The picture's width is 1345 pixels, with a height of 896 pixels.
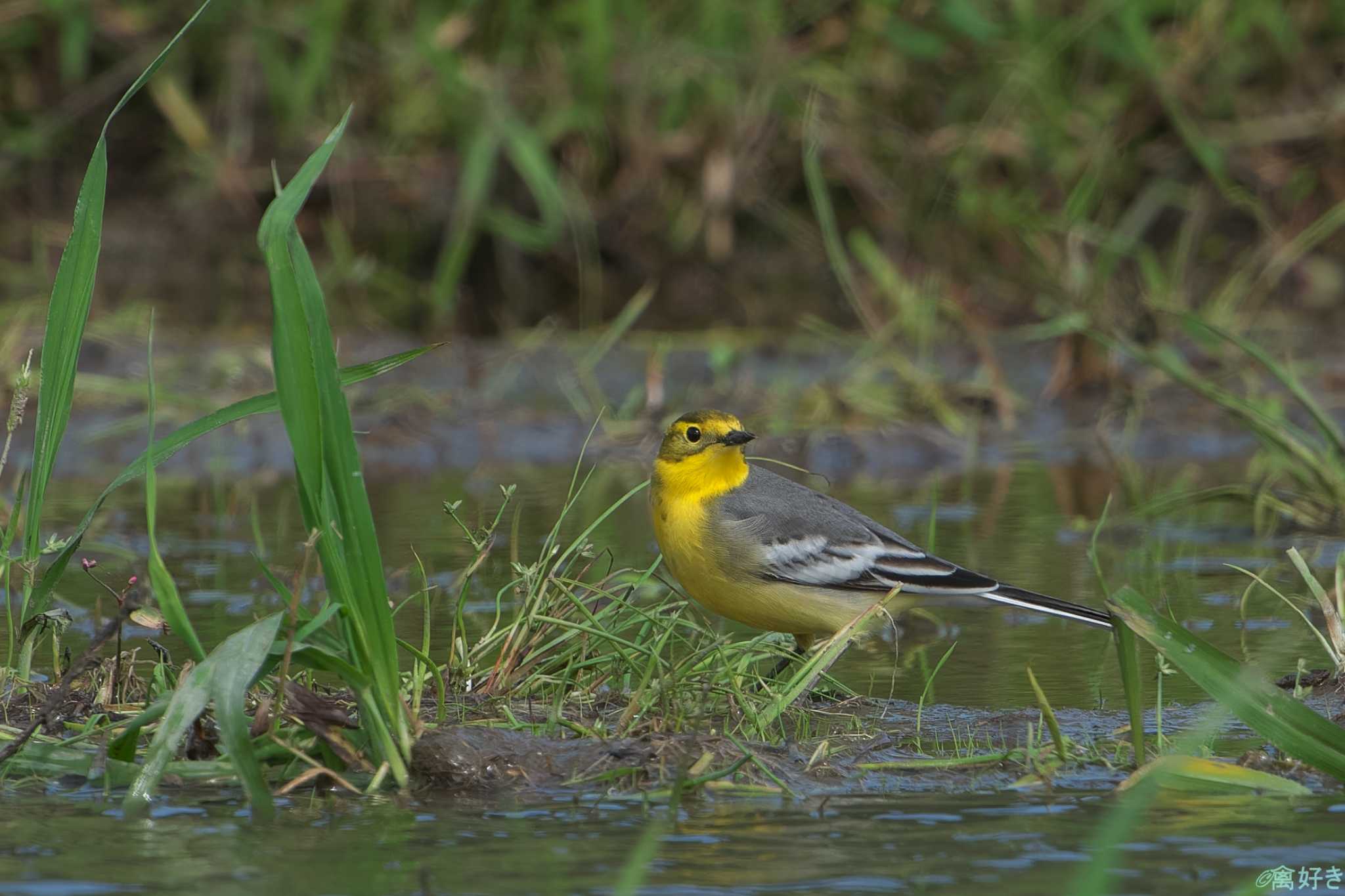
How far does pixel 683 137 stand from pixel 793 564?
712 cm

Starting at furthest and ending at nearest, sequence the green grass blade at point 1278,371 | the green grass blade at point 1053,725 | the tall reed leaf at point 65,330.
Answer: the green grass blade at point 1278,371, the tall reed leaf at point 65,330, the green grass blade at point 1053,725

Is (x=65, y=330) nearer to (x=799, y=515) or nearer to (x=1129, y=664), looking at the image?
(x=799, y=515)

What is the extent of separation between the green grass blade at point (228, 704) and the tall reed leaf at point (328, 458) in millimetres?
174

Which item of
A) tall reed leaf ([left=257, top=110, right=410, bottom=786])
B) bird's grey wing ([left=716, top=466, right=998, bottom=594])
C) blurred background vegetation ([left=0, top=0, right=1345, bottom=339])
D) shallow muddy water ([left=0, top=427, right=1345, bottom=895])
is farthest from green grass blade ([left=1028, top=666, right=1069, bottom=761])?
blurred background vegetation ([left=0, top=0, right=1345, bottom=339])

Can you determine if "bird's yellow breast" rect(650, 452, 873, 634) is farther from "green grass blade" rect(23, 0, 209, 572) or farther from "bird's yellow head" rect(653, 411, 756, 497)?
"green grass blade" rect(23, 0, 209, 572)

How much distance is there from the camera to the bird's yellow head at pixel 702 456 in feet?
19.0

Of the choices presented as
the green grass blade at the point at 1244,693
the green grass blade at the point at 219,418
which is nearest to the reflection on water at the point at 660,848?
the green grass blade at the point at 1244,693

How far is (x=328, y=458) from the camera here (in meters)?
3.92

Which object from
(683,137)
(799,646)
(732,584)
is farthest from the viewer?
(683,137)

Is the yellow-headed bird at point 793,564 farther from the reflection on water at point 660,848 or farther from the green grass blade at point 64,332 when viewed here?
the green grass blade at point 64,332

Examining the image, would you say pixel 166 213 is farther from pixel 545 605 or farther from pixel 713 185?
pixel 545 605

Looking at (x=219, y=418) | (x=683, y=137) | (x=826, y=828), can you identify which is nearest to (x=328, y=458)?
(x=219, y=418)

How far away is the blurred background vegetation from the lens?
1209 cm

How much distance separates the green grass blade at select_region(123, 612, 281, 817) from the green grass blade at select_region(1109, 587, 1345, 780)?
1.68 metres
